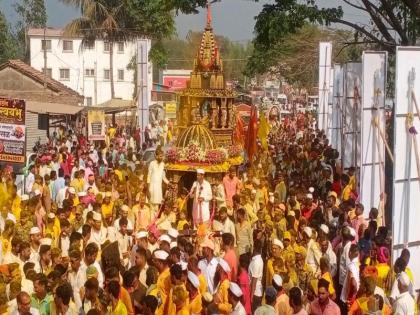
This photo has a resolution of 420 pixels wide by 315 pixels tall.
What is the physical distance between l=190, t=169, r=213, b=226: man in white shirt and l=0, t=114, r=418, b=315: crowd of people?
0.06 feet

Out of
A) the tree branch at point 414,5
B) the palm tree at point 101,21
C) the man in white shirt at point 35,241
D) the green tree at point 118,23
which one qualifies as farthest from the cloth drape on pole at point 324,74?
the palm tree at point 101,21

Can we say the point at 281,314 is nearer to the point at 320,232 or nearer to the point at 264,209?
the point at 320,232

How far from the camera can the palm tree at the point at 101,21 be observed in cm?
4816

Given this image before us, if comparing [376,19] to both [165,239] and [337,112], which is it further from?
[165,239]

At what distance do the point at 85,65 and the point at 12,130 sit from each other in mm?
47647

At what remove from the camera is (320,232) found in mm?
10062

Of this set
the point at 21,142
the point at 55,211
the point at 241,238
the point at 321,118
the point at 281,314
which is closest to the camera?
the point at 281,314

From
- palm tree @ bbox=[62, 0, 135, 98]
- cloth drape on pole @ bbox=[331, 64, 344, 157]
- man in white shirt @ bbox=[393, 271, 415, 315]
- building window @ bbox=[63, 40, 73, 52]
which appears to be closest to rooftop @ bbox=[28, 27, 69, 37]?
building window @ bbox=[63, 40, 73, 52]

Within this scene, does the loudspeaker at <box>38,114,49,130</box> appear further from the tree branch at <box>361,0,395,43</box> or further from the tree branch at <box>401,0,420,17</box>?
the tree branch at <box>401,0,420,17</box>

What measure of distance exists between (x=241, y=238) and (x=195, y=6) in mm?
5920

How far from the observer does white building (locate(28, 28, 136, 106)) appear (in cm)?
6131

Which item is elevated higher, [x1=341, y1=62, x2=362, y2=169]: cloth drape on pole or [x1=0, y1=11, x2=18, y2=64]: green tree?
[x1=0, y1=11, x2=18, y2=64]: green tree

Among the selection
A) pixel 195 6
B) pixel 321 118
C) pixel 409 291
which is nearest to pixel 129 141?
pixel 321 118

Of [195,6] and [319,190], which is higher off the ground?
[195,6]
